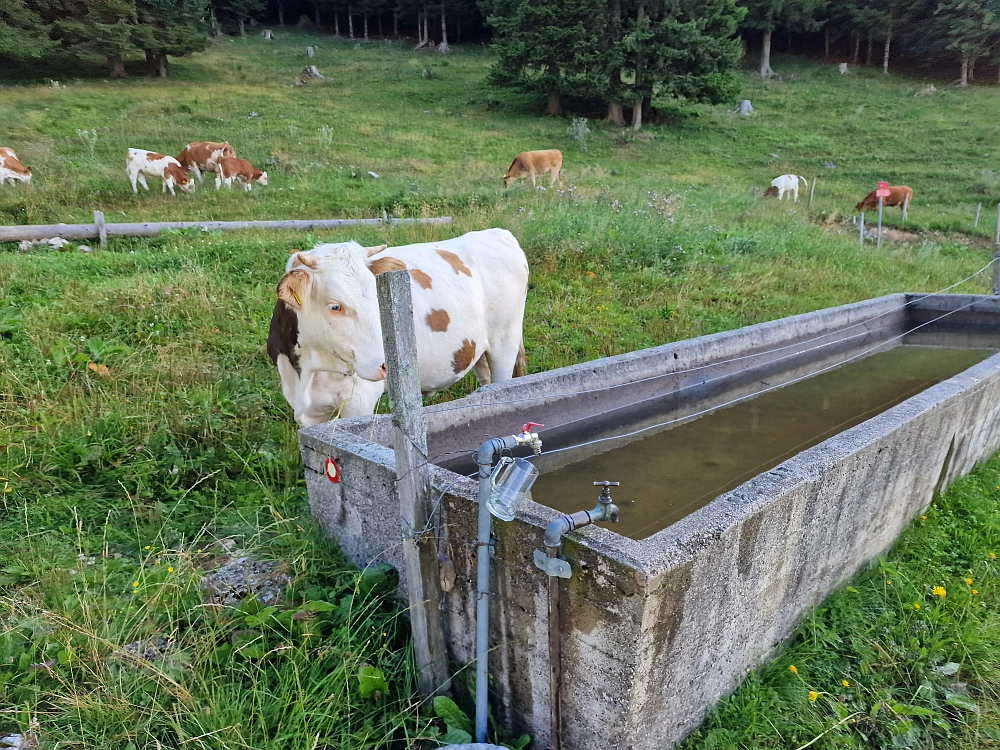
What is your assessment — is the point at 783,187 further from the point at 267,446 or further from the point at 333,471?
the point at 333,471

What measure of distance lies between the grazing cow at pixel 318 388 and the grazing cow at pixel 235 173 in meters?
11.2

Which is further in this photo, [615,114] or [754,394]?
[615,114]

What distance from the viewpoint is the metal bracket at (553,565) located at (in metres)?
2.00

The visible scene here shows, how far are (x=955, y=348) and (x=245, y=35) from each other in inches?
1909

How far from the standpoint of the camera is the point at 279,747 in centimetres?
202

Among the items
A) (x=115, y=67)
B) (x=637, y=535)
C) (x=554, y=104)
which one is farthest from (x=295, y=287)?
(x=115, y=67)

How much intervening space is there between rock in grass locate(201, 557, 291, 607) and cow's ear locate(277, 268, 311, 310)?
126cm

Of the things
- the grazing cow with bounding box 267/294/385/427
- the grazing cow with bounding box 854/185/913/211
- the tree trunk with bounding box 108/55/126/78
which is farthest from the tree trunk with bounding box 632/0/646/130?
the grazing cow with bounding box 267/294/385/427

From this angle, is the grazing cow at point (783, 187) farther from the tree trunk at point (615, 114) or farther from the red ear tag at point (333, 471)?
the red ear tag at point (333, 471)

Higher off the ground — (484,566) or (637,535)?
(484,566)

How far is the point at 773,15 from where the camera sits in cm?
3831

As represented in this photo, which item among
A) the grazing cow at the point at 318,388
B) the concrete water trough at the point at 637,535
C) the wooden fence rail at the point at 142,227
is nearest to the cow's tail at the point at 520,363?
the concrete water trough at the point at 637,535

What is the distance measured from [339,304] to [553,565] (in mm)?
1951

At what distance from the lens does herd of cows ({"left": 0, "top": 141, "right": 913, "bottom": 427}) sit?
3.41 m
